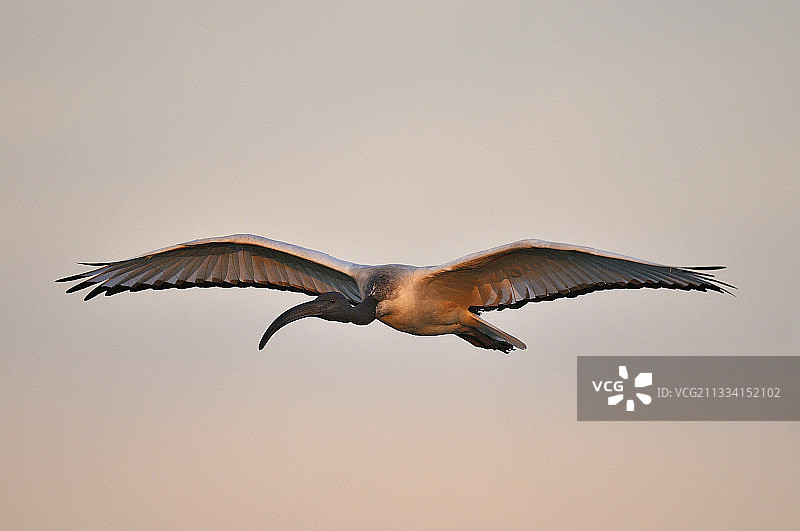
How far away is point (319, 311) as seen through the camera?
535 inches

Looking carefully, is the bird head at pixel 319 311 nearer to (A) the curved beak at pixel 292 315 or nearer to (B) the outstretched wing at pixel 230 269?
(A) the curved beak at pixel 292 315

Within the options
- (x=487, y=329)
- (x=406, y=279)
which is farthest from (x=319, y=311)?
(x=487, y=329)

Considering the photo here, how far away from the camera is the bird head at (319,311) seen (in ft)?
44.2

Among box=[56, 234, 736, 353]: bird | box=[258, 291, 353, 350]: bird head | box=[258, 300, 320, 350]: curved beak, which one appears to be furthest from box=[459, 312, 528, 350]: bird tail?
box=[258, 300, 320, 350]: curved beak

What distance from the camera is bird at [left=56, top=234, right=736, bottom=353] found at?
12250mm

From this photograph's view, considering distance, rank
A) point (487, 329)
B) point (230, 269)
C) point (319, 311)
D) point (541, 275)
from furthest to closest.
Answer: point (230, 269) < point (487, 329) < point (319, 311) < point (541, 275)

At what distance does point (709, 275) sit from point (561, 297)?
6.21ft

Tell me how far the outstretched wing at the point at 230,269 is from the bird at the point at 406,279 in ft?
0.04

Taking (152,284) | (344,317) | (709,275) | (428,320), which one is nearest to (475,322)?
(428,320)

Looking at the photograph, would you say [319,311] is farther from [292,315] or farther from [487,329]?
[487,329]

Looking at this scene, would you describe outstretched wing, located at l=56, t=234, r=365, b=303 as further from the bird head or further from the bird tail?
the bird tail

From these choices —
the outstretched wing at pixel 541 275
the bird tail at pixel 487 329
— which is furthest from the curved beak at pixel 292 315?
the bird tail at pixel 487 329

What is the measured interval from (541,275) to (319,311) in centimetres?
285

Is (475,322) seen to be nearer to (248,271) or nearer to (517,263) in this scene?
(517,263)
